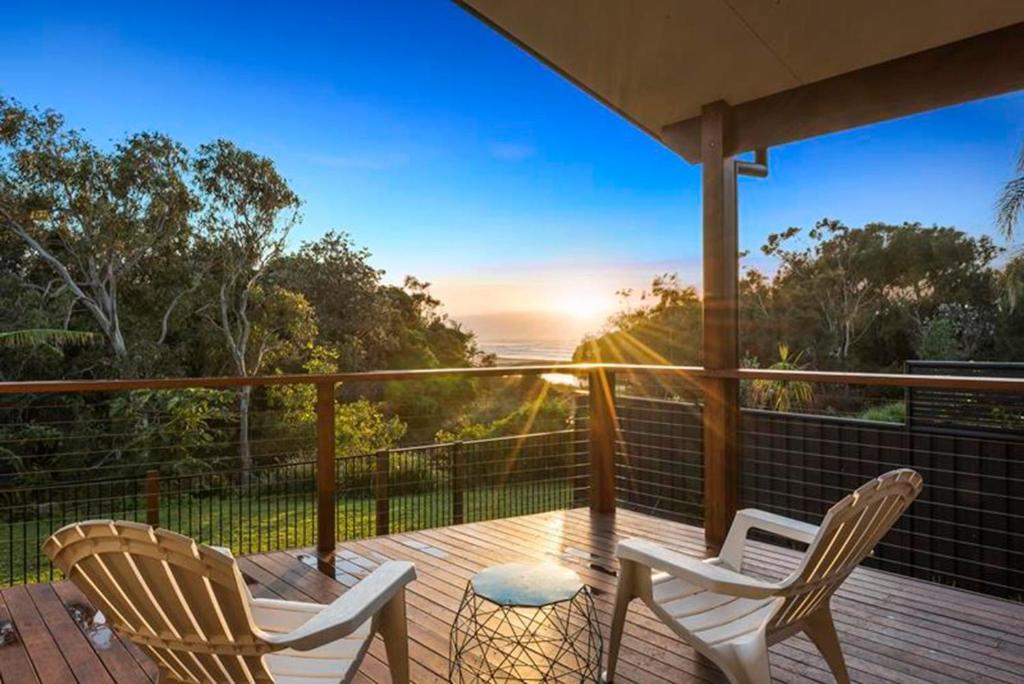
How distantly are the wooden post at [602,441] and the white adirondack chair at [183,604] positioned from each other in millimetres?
2913

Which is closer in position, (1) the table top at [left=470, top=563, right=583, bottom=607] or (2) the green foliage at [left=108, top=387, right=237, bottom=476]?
(1) the table top at [left=470, top=563, right=583, bottom=607]

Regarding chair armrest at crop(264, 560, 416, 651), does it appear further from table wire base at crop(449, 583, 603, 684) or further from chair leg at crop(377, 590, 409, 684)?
table wire base at crop(449, 583, 603, 684)

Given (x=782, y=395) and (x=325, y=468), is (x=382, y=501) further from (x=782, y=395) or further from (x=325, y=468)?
(x=782, y=395)

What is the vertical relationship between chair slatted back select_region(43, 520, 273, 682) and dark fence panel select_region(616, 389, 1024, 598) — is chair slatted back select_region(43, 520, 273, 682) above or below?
above

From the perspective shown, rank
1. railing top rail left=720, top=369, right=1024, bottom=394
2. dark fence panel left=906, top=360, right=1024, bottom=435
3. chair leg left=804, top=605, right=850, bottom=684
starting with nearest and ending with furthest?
chair leg left=804, top=605, right=850, bottom=684, railing top rail left=720, top=369, right=1024, bottom=394, dark fence panel left=906, top=360, right=1024, bottom=435

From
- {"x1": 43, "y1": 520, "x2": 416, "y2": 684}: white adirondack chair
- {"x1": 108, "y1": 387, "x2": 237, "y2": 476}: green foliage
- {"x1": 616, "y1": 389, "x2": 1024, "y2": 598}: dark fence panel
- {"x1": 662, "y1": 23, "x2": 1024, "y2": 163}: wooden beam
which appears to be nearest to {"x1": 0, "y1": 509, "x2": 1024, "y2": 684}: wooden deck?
{"x1": 43, "y1": 520, "x2": 416, "y2": 684}: white adirondack chair

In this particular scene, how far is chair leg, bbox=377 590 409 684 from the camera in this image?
1.87m

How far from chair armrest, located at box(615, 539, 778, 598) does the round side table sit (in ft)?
0.66

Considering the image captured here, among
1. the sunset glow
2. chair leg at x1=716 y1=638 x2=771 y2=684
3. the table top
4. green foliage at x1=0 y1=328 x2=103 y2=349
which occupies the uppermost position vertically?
the sunset glow

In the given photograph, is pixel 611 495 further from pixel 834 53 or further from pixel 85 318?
pixel 85 318

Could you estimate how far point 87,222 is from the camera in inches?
472

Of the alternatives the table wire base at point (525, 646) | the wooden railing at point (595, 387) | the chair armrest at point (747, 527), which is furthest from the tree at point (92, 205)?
the chair armrest at point (747, 527)

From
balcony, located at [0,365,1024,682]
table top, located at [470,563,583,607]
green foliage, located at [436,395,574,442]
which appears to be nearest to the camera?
table top, located at [470,563,583,607]

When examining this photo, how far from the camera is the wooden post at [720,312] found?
A: 384cm
